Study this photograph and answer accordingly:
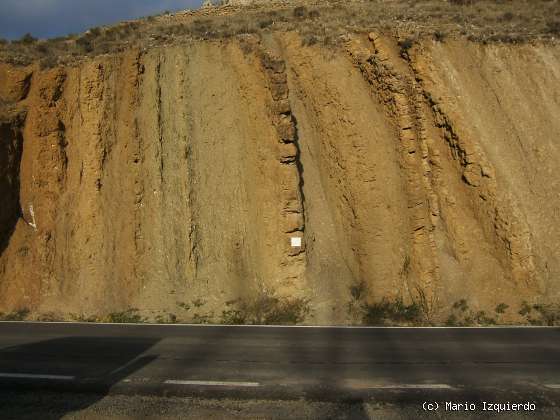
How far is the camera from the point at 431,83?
15672mm

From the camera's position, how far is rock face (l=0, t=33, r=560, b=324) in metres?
14.3

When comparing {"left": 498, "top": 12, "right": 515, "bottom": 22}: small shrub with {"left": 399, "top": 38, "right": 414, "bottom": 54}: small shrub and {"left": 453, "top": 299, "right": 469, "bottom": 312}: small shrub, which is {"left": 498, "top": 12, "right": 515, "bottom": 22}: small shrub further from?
{"left": 453, "top": 299, "right": 469, "bottom": 312}: small shrub

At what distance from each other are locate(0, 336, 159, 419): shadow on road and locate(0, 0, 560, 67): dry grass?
13030mm

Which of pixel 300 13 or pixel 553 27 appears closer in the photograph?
pixel 553 27

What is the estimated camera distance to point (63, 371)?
699 cm

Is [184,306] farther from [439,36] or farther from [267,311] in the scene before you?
[439,36]

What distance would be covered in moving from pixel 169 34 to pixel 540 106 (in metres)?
14.7

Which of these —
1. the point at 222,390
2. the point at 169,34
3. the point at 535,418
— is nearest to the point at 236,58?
the point at 169,34

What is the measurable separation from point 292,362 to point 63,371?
3.39 m

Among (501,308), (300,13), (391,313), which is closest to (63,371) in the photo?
(391,313)

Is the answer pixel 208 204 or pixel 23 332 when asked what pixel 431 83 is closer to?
pixel 208 204

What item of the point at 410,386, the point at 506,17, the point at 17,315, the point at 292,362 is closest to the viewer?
the point at 410,386

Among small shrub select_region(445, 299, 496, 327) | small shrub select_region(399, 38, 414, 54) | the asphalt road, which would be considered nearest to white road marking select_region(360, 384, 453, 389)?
the asphalt road

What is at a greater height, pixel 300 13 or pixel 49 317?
pixel 300 13
